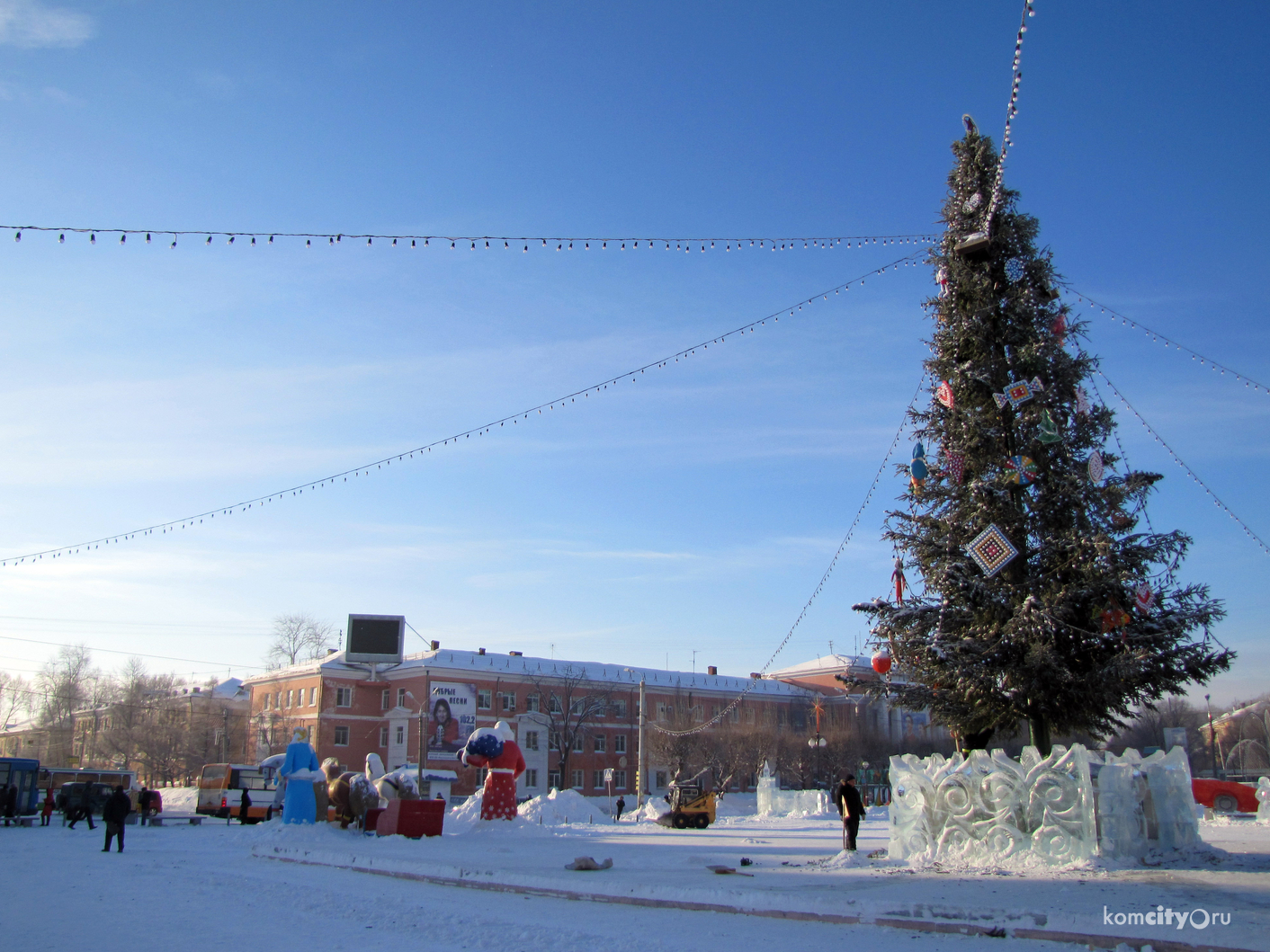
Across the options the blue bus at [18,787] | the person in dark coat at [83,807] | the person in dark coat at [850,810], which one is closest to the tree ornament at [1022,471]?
the person in dark coat at [850,810]

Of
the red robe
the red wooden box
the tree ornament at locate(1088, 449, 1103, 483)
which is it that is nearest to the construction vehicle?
the red robe

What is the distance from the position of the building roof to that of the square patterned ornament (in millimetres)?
49267

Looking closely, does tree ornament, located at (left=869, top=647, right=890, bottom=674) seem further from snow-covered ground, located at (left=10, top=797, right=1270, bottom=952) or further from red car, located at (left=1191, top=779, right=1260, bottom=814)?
red car, located at (left=1191, top=779, right=1260, bottom=814)

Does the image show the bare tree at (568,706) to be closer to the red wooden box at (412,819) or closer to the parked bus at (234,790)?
the parked bus at (234,790)

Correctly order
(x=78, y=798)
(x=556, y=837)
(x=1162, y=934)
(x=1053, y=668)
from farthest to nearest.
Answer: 1. (x=78, y=798)
2. (x=556, y=837)
3. (x=1053, y=668)
4. (x=1162, y=934)

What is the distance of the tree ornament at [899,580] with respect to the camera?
616 inches

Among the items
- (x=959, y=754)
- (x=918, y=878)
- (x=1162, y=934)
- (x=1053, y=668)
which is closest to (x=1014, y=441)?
(x=1053, y=668)

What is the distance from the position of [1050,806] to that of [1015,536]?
424 centimetres

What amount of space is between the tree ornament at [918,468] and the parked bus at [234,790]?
32.4m

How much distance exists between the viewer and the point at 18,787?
33.0m

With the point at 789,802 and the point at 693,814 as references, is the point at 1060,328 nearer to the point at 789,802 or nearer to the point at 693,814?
the point at 693,814

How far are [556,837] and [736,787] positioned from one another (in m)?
41.1

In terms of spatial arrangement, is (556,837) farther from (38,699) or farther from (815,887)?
(38,699)

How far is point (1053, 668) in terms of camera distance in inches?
531
